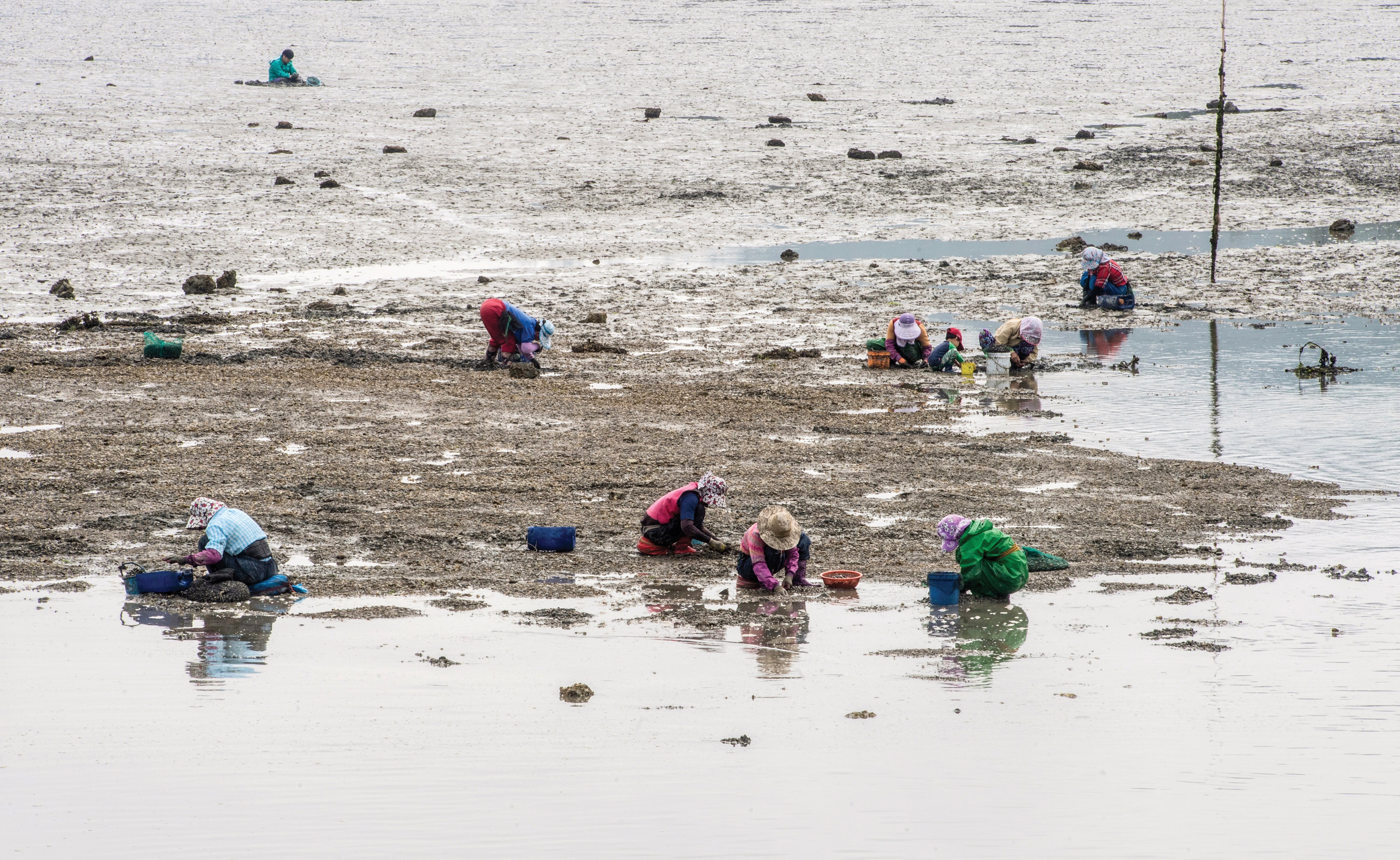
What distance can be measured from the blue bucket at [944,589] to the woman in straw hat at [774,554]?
3.06ft

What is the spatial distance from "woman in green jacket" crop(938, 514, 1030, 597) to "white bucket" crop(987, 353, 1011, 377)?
8440 millimetres

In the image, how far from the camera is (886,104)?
132ft

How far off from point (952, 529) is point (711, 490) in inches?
73.7

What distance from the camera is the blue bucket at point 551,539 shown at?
10.4 meters

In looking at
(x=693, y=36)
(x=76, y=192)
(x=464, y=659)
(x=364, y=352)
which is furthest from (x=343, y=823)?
(x=693, y=36)

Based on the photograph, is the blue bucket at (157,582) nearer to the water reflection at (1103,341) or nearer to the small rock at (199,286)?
the water reflection at (1103,341)

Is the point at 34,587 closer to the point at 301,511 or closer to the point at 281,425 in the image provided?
the point at 301,511

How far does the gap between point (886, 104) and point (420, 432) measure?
95.4ft

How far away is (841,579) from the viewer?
969 cm

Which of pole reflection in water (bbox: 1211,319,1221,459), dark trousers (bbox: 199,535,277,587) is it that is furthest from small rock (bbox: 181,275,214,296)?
pole reflection in water (bbox: 1211,319,1221,459)

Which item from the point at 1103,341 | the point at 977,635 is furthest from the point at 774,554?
the point at 1103,341

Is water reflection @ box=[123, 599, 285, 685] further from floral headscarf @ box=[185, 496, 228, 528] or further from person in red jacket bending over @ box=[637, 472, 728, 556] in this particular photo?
person in red jacket bending over @ box=[637, 472, 728, 556]

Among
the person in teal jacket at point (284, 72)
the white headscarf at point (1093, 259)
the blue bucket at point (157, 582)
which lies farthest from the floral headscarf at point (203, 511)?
the person in teal jacket at point (284, 72)

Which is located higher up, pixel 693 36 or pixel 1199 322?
pixel 693 36
